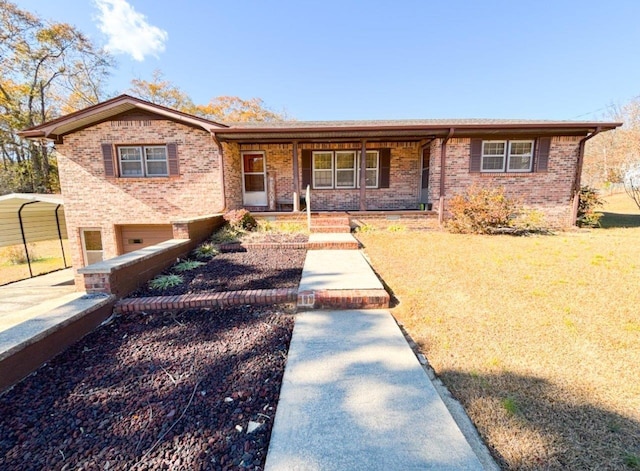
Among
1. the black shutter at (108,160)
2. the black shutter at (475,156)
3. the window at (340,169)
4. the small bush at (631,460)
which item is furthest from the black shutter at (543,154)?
the black shutter at (108,160)

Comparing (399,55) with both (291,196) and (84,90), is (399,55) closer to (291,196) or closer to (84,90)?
(291,196)

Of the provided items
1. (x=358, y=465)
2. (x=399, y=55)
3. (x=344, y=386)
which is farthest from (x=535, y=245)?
(x=399, y=55)

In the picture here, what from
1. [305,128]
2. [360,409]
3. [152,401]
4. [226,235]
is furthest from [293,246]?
[360,409]

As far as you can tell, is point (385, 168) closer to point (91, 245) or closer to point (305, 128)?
point (305, 128)

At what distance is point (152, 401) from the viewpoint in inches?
78.9

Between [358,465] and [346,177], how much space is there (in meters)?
10.5

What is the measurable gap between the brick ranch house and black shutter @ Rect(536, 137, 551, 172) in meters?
0.03

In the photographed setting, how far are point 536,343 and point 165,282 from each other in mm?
4766

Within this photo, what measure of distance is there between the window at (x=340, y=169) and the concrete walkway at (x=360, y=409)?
8783mm

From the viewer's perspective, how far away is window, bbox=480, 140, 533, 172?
946 cm

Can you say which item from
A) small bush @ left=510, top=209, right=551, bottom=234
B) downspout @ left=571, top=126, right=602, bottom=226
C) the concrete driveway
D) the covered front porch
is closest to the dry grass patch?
small bush @ left=510, top=209, right=551, bottom=234

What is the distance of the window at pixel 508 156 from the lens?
9.46 meters

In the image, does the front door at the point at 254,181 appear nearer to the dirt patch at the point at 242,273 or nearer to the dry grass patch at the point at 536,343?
the dirt patch at the point at 242,273

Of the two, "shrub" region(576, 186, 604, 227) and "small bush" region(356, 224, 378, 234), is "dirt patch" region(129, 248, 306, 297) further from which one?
"shrub" region(576, 186, 604, 227)
